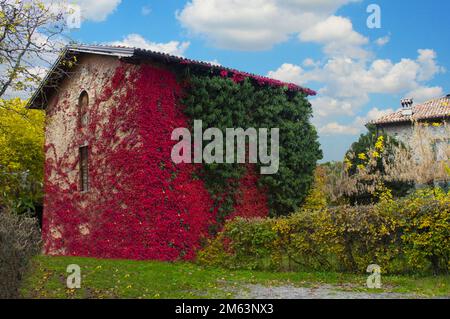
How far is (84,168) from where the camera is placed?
18.2 m

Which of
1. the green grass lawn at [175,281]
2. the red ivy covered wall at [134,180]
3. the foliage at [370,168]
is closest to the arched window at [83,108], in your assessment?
the red ivy covered wall at [134,180]

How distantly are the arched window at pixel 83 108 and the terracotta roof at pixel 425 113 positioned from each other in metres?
17.9

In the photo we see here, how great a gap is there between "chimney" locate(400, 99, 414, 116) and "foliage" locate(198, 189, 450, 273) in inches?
728

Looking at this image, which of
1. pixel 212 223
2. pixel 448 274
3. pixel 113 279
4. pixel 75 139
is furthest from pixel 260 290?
pixel 75 139

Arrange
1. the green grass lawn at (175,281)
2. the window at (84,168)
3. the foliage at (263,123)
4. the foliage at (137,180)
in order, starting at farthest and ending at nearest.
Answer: the window at (84,168) < the foliage at (263,123) < the foliage at (137,180) < the green grass lawn at (175,281)

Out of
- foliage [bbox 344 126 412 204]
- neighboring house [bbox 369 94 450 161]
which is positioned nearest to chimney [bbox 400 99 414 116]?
neighboring house [bbox 369 94 450 161]

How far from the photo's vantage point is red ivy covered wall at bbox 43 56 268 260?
50.8 feet

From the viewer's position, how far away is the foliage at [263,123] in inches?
653

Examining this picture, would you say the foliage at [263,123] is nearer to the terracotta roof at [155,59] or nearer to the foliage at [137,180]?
the terracotta roof at [155,59]

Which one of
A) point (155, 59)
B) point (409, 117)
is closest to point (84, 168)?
point (155, 59)

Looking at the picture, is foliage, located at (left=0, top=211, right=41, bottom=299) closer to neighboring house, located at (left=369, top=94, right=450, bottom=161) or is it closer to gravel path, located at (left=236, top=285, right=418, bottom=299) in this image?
gravel path, located at (left=236, top=285, right=418, bottom=299)

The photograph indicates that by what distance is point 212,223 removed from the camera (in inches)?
663

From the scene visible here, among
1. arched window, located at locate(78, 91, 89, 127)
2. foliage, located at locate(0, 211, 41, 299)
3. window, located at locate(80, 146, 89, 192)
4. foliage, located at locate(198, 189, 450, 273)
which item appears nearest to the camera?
foliage, located at locate(0, 211, 41, 299)
